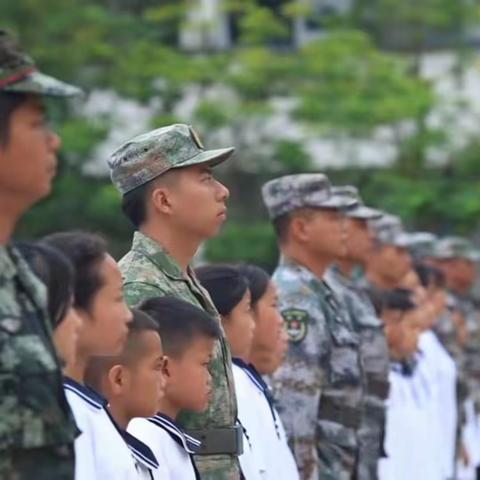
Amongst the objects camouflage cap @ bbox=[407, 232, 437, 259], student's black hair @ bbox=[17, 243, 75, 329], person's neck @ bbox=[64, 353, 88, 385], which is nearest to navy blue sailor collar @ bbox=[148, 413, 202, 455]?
person's neck @ bbox=[64, 353, 88, 385]

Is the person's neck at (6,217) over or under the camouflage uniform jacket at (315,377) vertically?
over

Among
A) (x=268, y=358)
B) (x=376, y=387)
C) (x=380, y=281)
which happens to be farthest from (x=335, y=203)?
(x=380, y=281)

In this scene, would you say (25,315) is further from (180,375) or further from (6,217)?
(180,375)

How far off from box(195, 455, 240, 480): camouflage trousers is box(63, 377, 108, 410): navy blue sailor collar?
92 centimetres

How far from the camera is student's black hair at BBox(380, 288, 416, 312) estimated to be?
32.6ft

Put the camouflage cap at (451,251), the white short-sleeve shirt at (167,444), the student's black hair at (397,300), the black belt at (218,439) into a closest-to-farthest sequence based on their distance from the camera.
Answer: the white short-sleeve shirt at (167,444)
the black belt at (218,439)
the student's black hair at (397,300)
the camouflage cap at (451,251)

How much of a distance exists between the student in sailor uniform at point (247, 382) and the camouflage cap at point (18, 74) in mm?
2622

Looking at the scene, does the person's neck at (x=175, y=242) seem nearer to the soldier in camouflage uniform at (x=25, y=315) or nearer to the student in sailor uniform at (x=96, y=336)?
the student in sailor uniform at (x=96, y=336)

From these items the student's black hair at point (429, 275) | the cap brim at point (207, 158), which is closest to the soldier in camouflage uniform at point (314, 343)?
the cap brim at point (207, 158)

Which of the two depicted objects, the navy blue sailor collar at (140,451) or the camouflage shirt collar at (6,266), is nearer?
the camouflage shirt collar at (6,266)

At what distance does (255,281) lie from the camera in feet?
21.9

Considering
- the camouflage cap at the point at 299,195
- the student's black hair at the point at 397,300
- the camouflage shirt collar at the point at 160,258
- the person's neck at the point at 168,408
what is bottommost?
the student's black hair at the point at 397,300

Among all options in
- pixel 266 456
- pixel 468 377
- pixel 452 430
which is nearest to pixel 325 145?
pixel 468 377

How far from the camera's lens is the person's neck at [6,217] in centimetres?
369
